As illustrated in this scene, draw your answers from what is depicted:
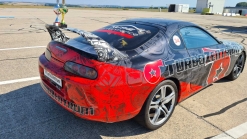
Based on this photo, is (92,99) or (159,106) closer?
(92,99)

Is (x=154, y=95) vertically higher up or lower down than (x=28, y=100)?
higher up

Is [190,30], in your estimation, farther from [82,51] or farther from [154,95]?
[82,51]

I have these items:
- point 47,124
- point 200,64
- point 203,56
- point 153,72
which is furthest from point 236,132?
point 47,124

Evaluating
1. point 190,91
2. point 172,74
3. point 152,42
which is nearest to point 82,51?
point 152,42

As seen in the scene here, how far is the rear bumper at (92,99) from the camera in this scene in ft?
7.20

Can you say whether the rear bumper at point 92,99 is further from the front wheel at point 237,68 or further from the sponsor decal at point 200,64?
the front wheel at point 237,68

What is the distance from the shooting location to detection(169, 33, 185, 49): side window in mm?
2946

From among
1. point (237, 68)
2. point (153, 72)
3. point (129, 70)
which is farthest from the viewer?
point (237, 68)

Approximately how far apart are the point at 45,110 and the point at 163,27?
2.15 metres

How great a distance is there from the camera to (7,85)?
12.7 ft

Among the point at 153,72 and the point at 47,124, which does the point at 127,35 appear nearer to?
the point at 153,72

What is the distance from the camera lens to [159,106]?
2814mm

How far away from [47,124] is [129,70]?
1.37 meters

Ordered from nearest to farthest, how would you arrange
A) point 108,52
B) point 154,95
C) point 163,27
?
point 108,52 < point 154,95 < point 163,27
